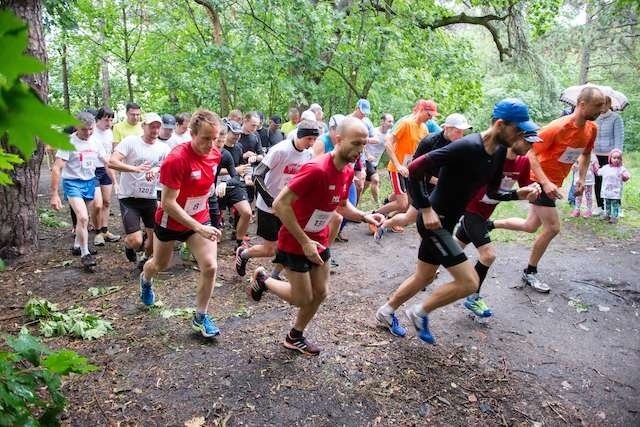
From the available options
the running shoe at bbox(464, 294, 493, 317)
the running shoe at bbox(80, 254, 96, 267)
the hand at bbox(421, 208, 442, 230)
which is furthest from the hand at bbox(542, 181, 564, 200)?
the running shoe at bbox(80, 254, 96, 267)

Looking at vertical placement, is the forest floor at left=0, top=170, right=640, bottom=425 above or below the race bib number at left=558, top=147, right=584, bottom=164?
below

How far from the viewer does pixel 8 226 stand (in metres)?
5.94

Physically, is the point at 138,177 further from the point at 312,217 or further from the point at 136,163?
the point at 312,217

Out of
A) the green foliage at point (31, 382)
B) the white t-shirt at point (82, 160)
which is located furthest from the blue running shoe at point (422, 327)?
the white t-shirt at point (82, 160)

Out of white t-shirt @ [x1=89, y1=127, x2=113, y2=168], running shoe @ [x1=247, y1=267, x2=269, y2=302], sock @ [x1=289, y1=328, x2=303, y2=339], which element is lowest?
sock @ [x1=289, y1=328, x2=303, y2=339]

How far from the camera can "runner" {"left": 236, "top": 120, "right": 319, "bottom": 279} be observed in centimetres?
512

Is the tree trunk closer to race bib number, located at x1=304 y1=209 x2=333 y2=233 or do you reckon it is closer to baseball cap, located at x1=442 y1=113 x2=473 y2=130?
race bib number, located at x1=304 y1=209 x2=333 y2=233

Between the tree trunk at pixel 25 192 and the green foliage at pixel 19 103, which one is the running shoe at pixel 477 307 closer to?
the green foliage at pixel 19 103

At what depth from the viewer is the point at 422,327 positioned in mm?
4129

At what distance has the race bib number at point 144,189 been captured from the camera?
18.6 feet

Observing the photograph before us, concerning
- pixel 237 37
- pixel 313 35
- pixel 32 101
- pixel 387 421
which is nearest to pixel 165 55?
pixel 237 37

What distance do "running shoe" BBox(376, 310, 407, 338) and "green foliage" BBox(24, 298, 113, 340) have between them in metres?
2.56

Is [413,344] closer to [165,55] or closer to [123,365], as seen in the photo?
[123,365]

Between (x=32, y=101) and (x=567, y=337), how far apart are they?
4980mm
